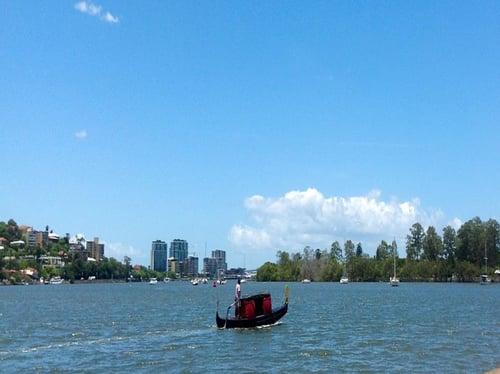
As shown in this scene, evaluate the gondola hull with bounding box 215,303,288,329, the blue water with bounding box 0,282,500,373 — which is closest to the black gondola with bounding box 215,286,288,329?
the gondola hull with bounding box 215,303,288,329

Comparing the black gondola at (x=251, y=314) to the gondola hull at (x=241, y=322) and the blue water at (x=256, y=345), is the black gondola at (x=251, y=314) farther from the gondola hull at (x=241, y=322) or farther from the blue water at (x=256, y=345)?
the blue water at (x=256, y=345)

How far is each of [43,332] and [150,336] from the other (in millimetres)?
11579

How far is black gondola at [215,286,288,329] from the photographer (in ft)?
Result: 177

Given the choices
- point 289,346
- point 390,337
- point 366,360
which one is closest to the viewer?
point 366,360

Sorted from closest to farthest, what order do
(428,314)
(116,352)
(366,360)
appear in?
(366,360), (116,352), (428,314)

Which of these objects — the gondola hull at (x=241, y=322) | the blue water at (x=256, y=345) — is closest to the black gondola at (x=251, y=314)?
the gondola hull at (x=241, y=322)

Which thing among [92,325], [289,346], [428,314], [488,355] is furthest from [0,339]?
[428,314]

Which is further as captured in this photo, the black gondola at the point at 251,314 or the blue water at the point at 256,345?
the black gondola at the point at 251,314

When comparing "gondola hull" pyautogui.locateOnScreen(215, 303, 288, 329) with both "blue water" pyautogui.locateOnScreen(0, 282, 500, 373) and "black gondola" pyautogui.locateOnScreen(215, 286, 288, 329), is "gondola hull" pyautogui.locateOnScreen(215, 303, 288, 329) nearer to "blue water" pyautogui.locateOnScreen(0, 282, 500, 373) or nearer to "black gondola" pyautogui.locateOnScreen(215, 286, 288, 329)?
"black gondola" pyautogui.locateOnScreen(215, 286, 288, 329)

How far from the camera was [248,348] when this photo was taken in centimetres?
4372

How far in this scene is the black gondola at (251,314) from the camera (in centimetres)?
5391

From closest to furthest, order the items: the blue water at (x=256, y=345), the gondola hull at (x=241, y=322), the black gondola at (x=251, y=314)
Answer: the blue water at (x=256, y=345) < the gondola hull at (x=241, y=322) < the black gondola at (x=251, y=314)

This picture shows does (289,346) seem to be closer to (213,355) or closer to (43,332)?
(213,355)

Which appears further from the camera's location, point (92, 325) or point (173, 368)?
point (92, 325)
